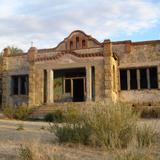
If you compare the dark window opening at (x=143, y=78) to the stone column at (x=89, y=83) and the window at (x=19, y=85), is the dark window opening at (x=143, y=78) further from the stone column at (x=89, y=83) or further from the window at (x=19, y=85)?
the window at (x=19, y=85)

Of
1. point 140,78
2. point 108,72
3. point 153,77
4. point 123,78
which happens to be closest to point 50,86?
point 108,72

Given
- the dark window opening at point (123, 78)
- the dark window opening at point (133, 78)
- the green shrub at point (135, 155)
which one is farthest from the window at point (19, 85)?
the green shrub at point (135, 155)

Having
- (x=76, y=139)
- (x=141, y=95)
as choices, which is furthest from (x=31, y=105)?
(x=76, y=139)

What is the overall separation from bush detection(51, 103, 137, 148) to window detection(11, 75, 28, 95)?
22.1 metres

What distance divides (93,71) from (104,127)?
59.3 feet

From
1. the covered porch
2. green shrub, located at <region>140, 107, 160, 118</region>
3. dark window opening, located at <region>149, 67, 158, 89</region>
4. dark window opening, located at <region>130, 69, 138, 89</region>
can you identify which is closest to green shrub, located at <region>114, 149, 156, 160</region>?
green shrub, located at <region>140, 107, 160, 118</region>

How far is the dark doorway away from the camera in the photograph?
28.6 metres

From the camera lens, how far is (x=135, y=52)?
27406mm

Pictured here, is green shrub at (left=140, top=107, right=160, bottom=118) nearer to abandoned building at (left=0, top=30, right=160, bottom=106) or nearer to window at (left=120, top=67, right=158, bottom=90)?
abandoned building at (left=0, top=30, right=160, bottom=106)

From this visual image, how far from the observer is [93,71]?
86.9 feet

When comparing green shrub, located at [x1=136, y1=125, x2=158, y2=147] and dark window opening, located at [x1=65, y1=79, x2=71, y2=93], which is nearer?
green shrub, located at [x1=136, y1=125, x2=158, y2=147]

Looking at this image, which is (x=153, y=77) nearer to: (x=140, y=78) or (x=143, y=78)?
(x=143, y=78)

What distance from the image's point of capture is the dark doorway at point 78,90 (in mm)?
28578

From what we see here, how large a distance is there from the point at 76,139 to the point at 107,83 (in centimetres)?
1636
